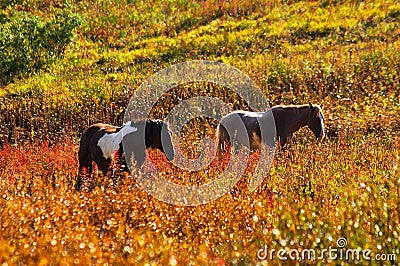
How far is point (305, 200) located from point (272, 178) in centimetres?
129

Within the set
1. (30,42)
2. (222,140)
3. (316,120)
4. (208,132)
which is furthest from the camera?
(30,42)

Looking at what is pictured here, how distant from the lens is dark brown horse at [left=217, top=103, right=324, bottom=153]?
10414mm

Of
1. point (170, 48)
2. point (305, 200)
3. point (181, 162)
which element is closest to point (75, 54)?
point (170, 48)

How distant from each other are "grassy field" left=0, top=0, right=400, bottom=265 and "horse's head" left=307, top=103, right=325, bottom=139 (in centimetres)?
31

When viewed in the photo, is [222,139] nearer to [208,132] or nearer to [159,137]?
[208,132]

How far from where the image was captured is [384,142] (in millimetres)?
10875

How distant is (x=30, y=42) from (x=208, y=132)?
9792 millimetres

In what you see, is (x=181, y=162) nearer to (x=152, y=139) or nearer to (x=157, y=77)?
(x=152, y=139)

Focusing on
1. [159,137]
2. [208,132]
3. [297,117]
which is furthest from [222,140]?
[159,137]

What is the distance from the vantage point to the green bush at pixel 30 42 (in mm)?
18344

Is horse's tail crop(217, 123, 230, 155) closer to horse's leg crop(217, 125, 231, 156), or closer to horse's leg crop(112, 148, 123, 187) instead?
horse's leg crop(217, 125, 231, 156)

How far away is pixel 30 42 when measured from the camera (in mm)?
19578

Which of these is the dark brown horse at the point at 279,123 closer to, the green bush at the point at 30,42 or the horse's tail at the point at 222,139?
the horse's tail at the point at 222,139

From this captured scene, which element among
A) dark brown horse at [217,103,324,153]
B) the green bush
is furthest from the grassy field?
dark brown horse at [217,103,324,153]
